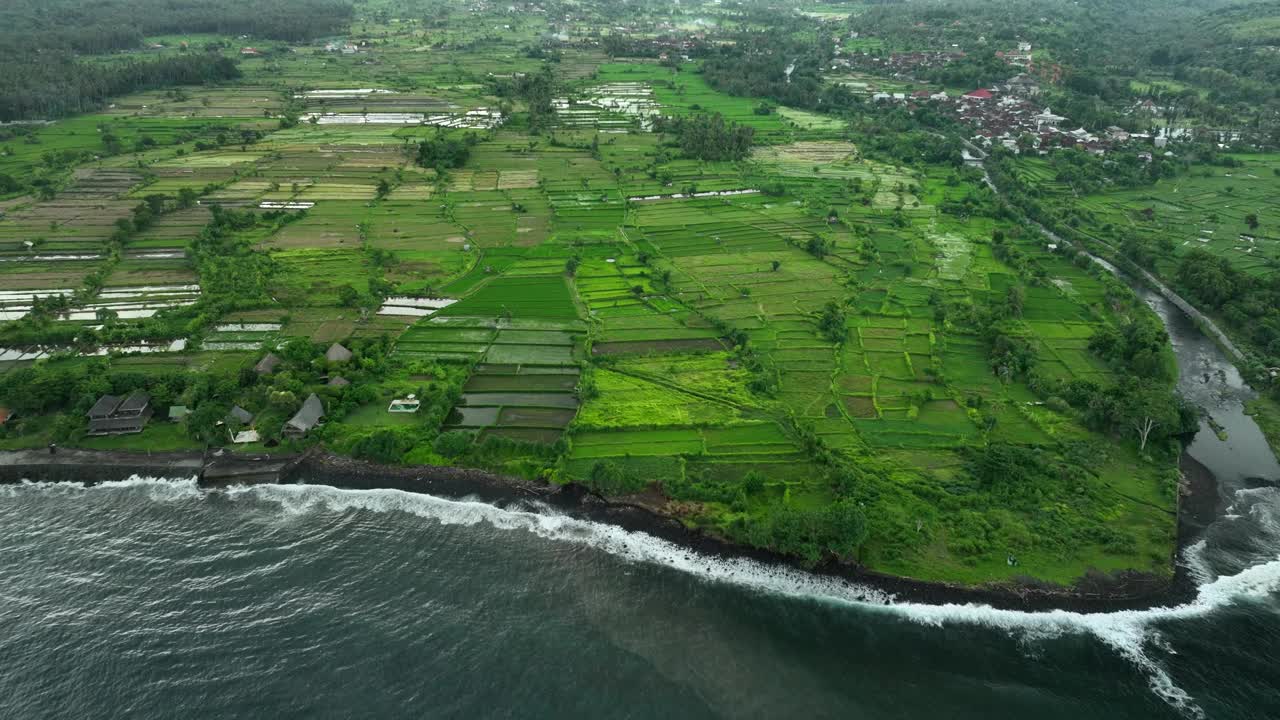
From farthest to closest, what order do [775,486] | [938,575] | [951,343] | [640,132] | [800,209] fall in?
[640,132] < [800,209] < [951,343] < [775,486] < [938,575]

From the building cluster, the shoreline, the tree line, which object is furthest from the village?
the shoreline

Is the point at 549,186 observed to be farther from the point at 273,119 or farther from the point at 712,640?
the point at 712,640

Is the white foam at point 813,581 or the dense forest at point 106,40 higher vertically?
the dense forest at point 106,40

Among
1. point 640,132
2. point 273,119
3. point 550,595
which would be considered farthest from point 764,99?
point 550,595

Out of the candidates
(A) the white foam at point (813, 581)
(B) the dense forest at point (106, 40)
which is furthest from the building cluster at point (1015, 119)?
(B) the dense forest at point (106, 40)

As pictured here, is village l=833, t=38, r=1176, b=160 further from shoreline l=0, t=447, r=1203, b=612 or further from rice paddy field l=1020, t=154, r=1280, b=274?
shoreline l=0, t=447, r=1203, b=612

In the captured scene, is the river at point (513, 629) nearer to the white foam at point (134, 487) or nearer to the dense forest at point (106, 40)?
the white foam at point (134, 487)
